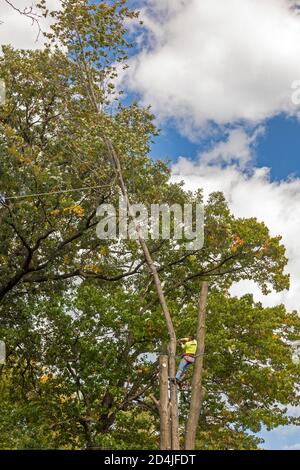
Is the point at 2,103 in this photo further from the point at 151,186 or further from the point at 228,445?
the point at 228,445

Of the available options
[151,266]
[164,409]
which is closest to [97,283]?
[151,266]

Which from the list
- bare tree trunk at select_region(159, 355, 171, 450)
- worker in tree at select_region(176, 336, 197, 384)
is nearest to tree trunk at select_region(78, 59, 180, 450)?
bare tree trunk at select_region(159, 355, 171, 450)

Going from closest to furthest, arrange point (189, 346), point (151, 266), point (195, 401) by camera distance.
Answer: point (195, 401), point (189, 346), point (151, 266)

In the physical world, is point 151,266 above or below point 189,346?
above

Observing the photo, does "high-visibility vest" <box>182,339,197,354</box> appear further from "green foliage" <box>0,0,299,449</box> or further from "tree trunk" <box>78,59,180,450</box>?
"green foliage" <box>0,0,299,449</box>

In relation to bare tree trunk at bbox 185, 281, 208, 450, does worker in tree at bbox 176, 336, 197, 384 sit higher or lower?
higher

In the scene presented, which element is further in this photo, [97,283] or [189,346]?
[97,283]

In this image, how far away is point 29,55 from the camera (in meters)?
23.8

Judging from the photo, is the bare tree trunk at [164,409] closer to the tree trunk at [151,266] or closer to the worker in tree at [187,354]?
the tree trunk at [151,266]

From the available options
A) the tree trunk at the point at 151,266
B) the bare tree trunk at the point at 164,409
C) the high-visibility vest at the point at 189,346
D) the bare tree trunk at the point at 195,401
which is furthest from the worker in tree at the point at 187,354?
the bare tree trunk at the point at 164,409

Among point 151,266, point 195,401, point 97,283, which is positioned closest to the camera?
point 195,401

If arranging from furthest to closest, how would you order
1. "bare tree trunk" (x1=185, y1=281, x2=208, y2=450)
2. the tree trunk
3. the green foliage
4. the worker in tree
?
the green foliage, the worker in tree, the tree trunk, "bare tree trunk" (x1=185, y1=281, x2=208, y2=450)

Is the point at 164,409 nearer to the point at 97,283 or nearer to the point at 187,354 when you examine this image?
the point at 187,354

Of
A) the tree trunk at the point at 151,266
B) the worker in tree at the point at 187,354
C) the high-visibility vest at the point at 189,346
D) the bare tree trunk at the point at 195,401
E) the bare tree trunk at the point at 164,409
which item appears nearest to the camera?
the bare tree trunk at the point at 195,401
